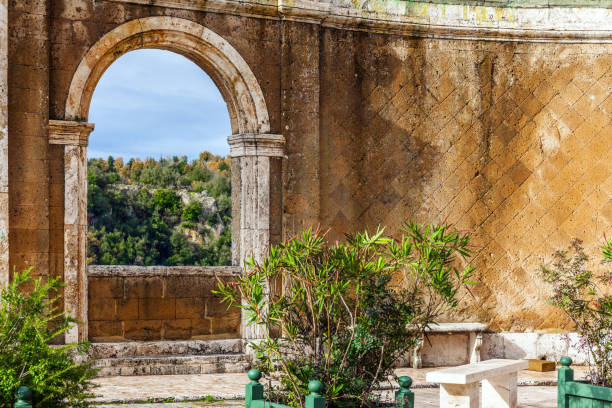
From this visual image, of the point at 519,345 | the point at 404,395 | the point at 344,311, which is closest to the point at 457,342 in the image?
the point at 519,345

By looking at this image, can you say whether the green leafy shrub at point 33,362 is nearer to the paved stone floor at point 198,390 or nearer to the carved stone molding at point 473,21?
the paved stone floor at point 198,390

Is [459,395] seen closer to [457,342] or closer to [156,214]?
[457,342]

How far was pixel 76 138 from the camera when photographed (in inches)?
311

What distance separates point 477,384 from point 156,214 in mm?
20577

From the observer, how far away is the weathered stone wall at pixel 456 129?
8922mm

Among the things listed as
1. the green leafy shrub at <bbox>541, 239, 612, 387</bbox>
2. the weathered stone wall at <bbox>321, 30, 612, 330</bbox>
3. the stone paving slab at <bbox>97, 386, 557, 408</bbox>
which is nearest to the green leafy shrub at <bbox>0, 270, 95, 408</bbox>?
the stone paving slab at <bbox>97, 386, 557, 408</bbox>

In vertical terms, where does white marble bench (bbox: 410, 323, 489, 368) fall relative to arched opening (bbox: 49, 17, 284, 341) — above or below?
below

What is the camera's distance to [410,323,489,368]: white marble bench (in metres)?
9.19

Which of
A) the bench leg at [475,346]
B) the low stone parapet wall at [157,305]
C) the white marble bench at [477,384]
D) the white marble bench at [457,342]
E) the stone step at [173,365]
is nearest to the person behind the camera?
the white marble bench at [477,384]

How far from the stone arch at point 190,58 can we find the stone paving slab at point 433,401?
310 centimetres

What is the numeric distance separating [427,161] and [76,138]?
4125 millimetres

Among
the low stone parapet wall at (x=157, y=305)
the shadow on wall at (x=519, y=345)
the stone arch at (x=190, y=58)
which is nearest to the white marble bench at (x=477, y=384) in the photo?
the shadow on wall at (x=519, y=345)

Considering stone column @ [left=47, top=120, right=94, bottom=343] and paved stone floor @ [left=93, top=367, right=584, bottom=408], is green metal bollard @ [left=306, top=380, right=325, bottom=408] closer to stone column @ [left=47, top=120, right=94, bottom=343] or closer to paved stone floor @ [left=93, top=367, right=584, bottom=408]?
paved stone floor @ [left=93, top=367, right=584, bottom=408]

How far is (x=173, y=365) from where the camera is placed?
323 inches
